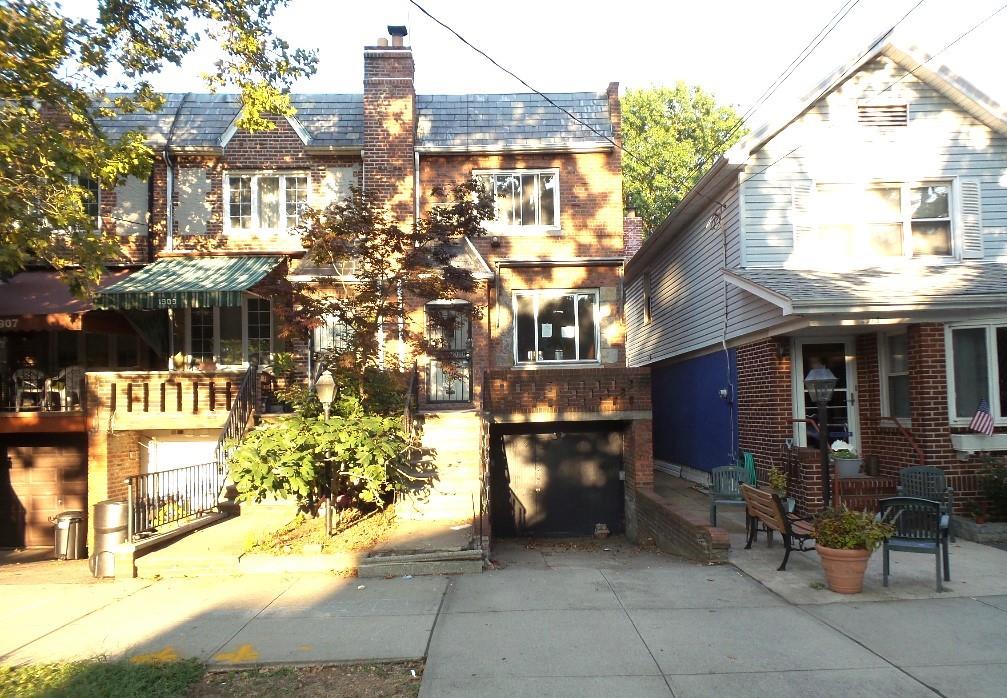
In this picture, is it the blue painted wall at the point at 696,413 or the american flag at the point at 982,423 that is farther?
the blue painted wall at the point at 696,413

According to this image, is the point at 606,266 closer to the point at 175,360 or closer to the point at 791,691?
the point at 175,360

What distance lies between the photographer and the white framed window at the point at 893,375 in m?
11.1

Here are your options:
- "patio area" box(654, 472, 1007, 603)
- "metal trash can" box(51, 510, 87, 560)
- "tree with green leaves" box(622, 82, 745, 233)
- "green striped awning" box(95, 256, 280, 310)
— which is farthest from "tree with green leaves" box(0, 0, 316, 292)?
"tree with green leaves" box(622, 82, 745, 233)

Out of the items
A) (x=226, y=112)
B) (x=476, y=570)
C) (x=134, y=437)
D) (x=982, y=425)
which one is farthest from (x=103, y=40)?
(x=982, y=425)

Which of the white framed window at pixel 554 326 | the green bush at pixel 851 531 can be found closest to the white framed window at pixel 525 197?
the white framed window at pixel 554 326

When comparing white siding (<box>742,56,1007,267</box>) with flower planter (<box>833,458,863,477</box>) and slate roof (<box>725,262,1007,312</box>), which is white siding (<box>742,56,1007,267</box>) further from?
flower planter (<box>833,458,863,477</box>)

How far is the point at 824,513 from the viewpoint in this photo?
288 inches

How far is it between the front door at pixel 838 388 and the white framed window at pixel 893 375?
0.53 metres

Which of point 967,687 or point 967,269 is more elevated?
point 967,269

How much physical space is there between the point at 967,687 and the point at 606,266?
11.6m

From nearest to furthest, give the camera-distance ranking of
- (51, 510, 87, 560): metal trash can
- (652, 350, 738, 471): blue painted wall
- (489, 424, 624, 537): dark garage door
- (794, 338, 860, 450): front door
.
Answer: (794, 338, 860, 450): front door, (51, 510, 87, 560): metal trash can, (652, 350, 738, 471): blue painted wall, (489, 424, 624, 537): dark garage door

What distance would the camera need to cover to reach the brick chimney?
15.4m

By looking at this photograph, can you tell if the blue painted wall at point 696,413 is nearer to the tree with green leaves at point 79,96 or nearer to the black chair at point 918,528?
the black chair at point 918,528

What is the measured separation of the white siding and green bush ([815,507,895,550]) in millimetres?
6154
